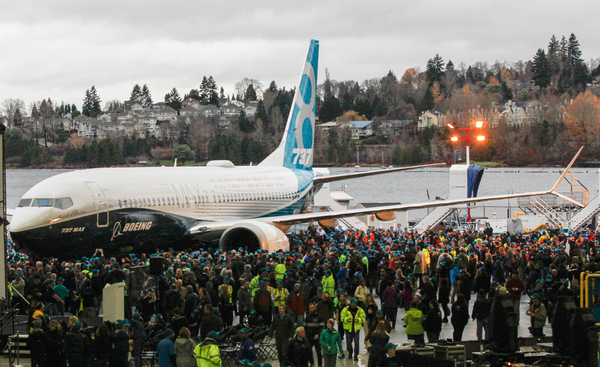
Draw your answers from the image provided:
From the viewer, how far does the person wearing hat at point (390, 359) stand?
10.5 metres

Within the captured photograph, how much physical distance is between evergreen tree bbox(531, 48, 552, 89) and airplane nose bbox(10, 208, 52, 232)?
6318 inches

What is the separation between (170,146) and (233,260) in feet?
420

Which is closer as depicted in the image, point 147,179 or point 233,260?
point 233,260

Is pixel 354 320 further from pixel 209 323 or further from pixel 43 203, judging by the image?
pixel 43 203

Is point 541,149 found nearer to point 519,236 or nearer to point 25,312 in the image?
point 519,236

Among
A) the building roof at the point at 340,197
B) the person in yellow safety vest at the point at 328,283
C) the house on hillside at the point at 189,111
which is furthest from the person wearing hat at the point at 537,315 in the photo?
the house on hillside at the point at 189,111

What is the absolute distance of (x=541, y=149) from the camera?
407ft

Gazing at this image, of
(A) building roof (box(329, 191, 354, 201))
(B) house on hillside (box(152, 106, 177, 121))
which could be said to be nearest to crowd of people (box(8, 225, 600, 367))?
(A) building roof (box(329, 191, 354, 201))

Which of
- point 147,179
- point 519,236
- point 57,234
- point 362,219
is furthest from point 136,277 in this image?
point 362,219

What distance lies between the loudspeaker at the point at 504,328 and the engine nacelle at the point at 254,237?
13.1 metres

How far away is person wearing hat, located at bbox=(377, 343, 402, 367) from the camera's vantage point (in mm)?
10547

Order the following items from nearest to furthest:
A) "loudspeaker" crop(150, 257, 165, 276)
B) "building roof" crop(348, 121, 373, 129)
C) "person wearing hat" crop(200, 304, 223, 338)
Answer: "person wearing hat" crop(200, 304, 223, 338)
"loudspeaker" crop(150, 257, 165, 276)
"building roof" crop(348, 121, 373, 129)

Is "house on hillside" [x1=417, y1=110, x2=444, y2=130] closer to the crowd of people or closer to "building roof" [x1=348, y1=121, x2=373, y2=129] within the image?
"building roof" [x1=348, y1=121, x2=373, y2=129]

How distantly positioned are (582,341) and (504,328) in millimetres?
968
